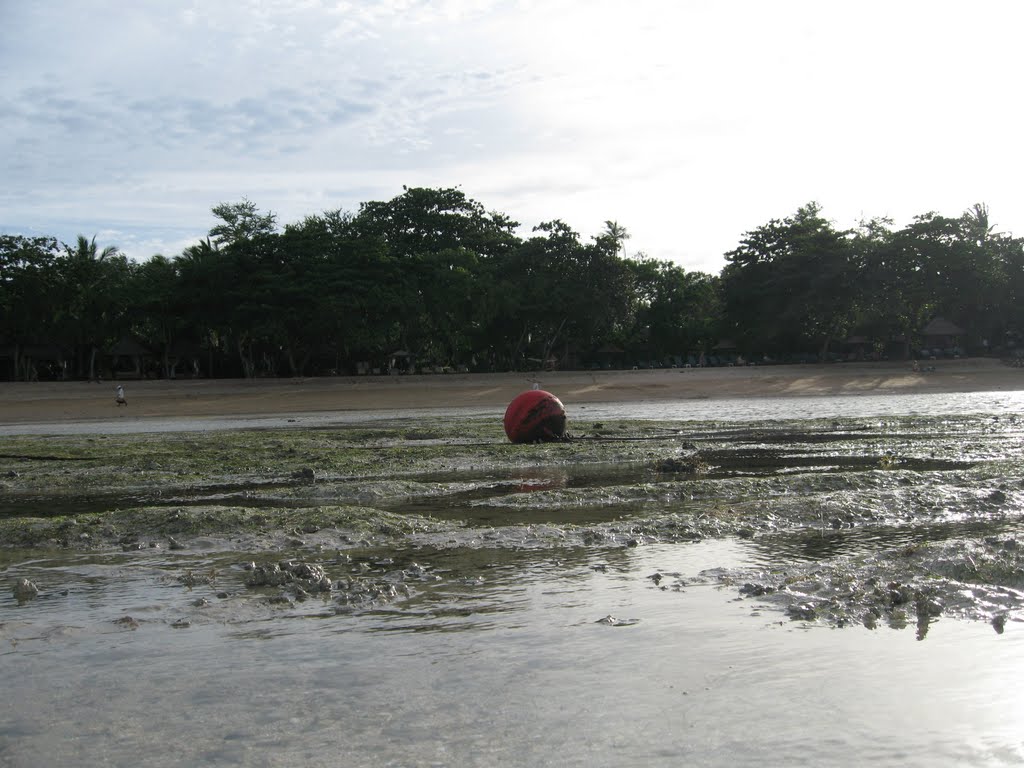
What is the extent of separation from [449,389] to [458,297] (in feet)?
21.6

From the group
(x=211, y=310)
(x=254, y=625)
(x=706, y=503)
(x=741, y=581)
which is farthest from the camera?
(x=211, y=310)

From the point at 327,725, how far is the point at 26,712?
137 centimetres

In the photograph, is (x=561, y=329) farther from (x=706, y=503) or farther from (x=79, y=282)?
(x=706, y=503)

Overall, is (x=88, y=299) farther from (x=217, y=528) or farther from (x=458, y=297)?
(x=217, y=528)

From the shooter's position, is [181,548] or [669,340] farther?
[669,340]

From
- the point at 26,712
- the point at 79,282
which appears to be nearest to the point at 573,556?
the point at 26,712

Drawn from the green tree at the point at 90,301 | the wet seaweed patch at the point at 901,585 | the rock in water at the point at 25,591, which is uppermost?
the green tree at the point at 90,301

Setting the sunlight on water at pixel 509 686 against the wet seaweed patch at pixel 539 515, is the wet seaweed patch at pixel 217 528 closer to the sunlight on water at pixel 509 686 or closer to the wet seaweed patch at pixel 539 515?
the wet seaweed patch at pixel 539 515

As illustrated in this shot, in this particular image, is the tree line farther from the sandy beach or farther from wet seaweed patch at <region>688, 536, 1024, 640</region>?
wet seaweed patch at <region>688, 536, 1024, 640</region>

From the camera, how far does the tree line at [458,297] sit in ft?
171

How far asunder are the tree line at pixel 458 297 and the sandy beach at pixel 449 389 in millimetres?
3535

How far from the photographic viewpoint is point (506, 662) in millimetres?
4672

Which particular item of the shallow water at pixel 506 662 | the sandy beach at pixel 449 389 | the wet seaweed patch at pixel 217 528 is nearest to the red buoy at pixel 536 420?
the wet seaweed patch at pixel 217 528

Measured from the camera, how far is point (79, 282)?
53.5 m
